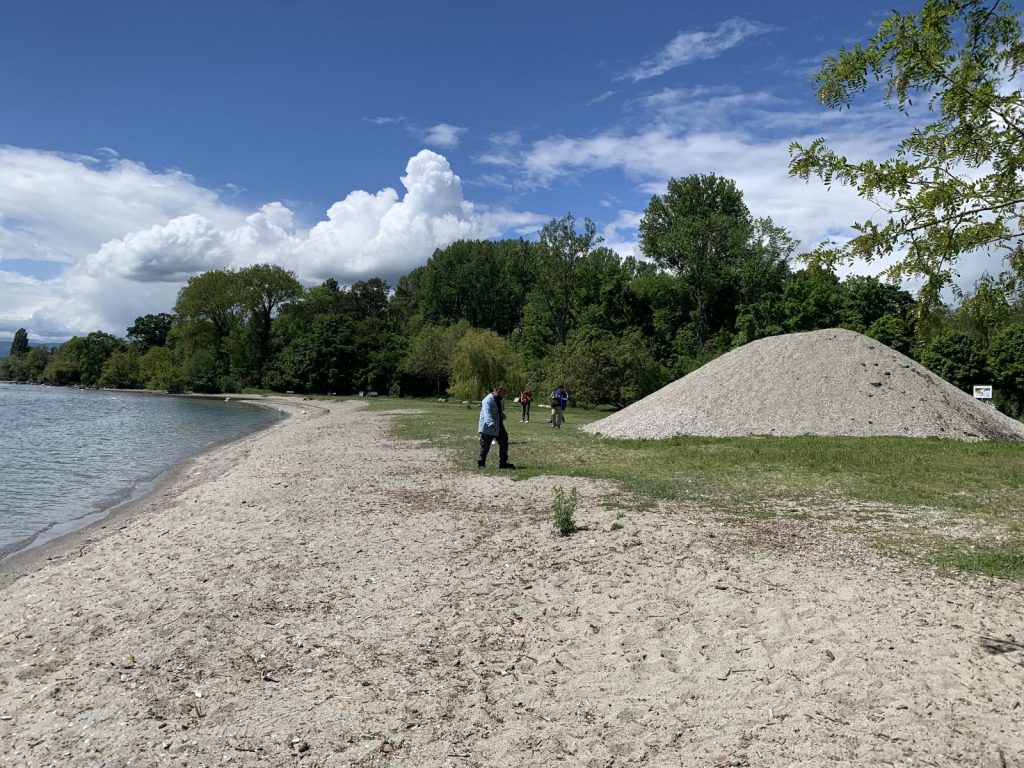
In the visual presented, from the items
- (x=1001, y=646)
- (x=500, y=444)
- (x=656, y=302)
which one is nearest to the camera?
(x=1001, y=646)

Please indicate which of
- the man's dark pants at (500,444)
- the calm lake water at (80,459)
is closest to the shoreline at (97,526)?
the calm lake water at (80,459)

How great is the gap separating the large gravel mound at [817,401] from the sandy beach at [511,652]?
13.6 metres

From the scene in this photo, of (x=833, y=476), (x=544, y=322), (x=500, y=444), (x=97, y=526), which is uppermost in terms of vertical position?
(x=544, y=322)

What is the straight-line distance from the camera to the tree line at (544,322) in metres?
49.1

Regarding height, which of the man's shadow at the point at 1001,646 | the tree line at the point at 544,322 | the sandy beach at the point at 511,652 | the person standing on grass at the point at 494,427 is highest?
the tree line at the point at 544,322

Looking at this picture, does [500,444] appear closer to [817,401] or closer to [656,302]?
[817,401]

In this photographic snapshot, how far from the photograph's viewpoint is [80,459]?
2438 cm

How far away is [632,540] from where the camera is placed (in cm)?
934

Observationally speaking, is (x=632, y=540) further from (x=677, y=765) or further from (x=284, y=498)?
(x=284, y=498)

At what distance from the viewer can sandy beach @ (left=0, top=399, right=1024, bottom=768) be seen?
4594 millimetres

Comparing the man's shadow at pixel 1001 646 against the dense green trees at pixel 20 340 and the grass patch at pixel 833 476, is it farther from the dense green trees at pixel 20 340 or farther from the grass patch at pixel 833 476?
the dense green trees at pixel 20 340

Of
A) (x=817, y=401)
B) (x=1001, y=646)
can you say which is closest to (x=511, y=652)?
(x=1001, y=646)

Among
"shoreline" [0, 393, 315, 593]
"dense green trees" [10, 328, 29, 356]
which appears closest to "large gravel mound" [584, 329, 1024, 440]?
"shoreline" [0, 393, 315, 593]

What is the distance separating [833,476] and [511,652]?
11.7 m
